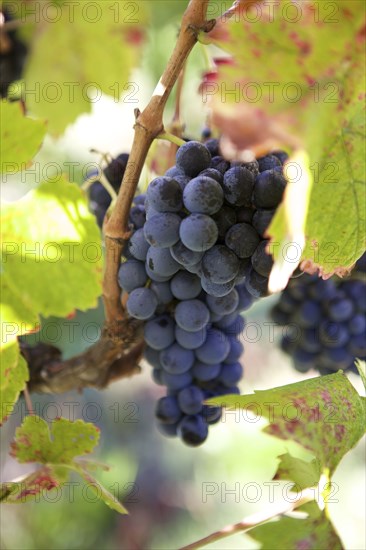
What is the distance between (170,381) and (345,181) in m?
0.40

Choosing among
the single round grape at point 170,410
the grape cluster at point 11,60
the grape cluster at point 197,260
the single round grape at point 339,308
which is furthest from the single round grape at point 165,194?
the grape cluster at point 11,60

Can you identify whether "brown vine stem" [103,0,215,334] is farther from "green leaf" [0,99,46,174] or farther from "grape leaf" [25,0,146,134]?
"grape leaf" [25,0,146,134]

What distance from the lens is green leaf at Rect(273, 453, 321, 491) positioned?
58 centimetres

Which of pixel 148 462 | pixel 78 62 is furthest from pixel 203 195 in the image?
pixel 148 462

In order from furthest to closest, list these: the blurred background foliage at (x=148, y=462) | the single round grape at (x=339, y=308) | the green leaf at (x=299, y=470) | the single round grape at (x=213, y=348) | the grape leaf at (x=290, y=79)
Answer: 1. the blurred background foliage at (x=148, y=462)
2. the single round grape at (x=339, y=308)
3. the single round grape at (x=213, y=348)
4. the green leaf at (x=299, y=470)
5. the grape leaf at (x=290, y=79)

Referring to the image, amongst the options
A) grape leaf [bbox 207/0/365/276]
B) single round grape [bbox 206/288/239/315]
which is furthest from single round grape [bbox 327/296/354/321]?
grape leaf [bbox 207/0/365/276]

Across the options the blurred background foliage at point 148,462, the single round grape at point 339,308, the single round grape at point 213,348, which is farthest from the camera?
the blurred background foliage at point 148,462

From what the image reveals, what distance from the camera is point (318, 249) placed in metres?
0.54

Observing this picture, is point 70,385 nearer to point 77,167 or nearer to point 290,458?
point 290,458

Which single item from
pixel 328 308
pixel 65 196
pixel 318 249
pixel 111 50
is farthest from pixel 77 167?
pixel 318 249

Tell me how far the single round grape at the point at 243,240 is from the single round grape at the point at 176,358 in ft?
0.69

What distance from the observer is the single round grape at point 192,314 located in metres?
0.72

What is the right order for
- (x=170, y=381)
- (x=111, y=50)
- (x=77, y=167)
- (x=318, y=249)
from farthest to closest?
1. (x=77, y=167)
2. (x=111, y=50)
3. (x=170, y=381)
4. (x=318, y=249)

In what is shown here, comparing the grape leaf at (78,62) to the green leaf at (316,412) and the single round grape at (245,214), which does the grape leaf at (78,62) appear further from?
the green leaf at (316,412)
